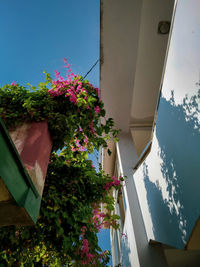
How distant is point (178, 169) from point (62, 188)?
1667mm

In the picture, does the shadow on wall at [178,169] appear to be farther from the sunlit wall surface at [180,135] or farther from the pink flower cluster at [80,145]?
the pink flower cluster at [80,145]

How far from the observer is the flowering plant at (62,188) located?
2.12 metres

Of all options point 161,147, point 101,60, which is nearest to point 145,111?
point 101,60

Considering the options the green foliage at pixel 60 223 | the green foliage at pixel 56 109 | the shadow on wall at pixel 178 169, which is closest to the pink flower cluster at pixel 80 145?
the green foliage at pixel 56 109

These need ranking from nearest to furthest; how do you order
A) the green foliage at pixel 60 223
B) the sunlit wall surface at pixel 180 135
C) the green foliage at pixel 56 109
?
the sunlit wall surface at pixel 180 135 → the green foliage at pixel 60 223 → the green foliage at pixel 56 109

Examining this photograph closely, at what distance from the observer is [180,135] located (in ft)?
6.69

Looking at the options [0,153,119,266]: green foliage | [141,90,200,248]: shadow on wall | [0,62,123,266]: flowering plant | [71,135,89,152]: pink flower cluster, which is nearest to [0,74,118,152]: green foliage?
[0,62,123,266]: flowering plant

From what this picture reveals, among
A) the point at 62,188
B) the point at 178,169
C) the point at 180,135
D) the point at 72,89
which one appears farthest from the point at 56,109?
the point at 178,169

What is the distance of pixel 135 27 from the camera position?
158 inches

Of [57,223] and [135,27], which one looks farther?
[135,27]

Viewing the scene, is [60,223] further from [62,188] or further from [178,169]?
[178,169]

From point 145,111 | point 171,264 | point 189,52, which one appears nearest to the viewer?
point 189,52

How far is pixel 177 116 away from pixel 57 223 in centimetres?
206

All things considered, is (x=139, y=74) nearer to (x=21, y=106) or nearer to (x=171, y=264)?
(x=21, y=106)
